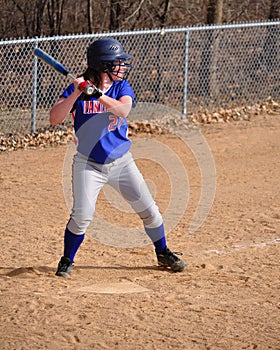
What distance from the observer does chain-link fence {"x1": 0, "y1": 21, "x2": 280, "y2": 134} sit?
13.3 m

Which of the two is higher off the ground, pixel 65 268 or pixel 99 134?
pixel 99 134

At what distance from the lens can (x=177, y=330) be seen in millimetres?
5332

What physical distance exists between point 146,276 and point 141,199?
0.65 metres

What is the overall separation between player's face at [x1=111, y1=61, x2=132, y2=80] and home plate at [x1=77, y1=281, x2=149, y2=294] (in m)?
Result: 1.64

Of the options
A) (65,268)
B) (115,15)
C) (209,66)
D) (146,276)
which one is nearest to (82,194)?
(65,268)

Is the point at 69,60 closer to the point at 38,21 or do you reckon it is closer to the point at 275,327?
the point at 38,21

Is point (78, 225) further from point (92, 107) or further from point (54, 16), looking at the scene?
point (54, 16)

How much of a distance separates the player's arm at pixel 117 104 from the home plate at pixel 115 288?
1.34m

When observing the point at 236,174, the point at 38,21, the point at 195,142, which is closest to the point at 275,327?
the point at 236,174

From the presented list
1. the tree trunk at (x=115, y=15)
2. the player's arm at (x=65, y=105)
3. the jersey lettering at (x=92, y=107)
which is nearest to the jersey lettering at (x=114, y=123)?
the jersey lettering at (x=92, y=107)

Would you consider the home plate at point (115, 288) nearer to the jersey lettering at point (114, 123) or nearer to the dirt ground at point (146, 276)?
the dirt ground at point (146, 276)

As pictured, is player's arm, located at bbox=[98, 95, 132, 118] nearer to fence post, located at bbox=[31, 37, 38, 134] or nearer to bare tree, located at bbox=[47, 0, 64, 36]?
fence post, located at bbox=[31, 37, 38, 134]

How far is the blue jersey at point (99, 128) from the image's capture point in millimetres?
6246

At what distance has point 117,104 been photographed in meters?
6.06
